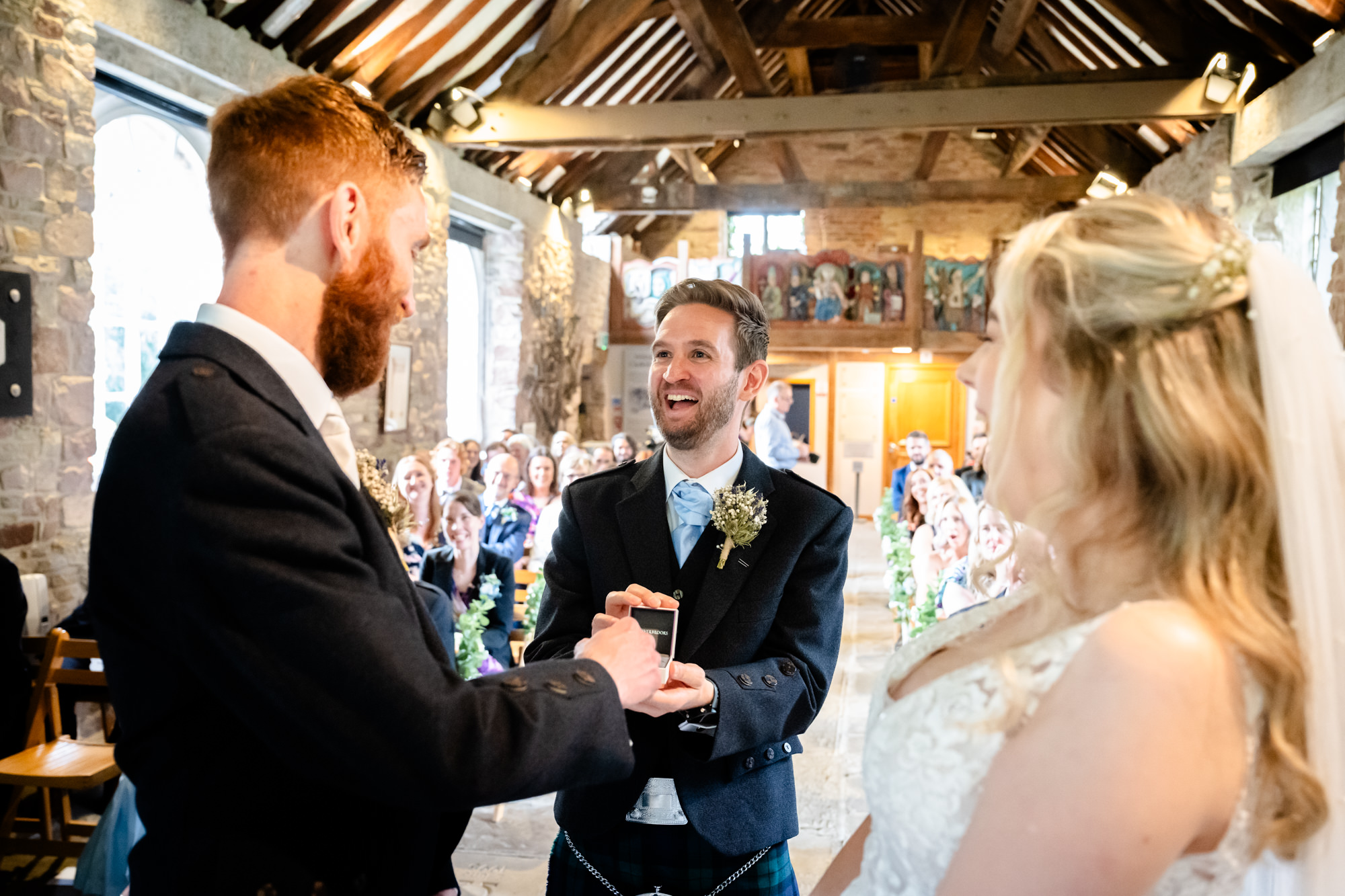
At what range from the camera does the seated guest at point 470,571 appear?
14.7 ft

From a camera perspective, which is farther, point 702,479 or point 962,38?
point 962,38

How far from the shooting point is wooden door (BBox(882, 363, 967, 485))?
14.1 meters

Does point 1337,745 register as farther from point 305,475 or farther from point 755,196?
point 755,196

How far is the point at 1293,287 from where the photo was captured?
3.21 feet

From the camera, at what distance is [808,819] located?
401cm

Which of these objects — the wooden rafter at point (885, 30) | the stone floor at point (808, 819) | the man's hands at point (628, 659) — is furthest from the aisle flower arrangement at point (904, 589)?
the wooden rafter at point (885, 30)

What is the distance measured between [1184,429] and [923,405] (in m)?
13.6

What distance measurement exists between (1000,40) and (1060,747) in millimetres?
11565

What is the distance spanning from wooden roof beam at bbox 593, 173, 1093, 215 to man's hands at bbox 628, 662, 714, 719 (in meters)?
12.0

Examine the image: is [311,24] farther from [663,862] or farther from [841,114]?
[663,862]

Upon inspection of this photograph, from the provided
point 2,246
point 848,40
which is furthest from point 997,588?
point 848,40

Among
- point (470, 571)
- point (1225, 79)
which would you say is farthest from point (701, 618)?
point (1225, 79)

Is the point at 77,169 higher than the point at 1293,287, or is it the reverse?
the point at 77,169

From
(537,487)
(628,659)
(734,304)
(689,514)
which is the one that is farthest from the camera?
(537,487)
